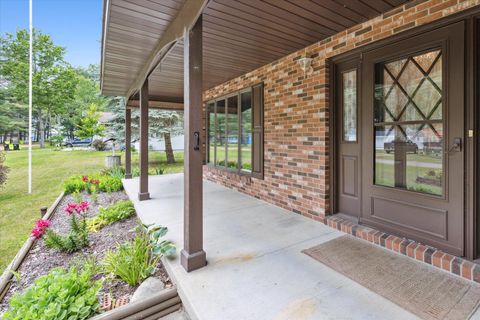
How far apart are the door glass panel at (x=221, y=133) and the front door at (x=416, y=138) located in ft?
11.6

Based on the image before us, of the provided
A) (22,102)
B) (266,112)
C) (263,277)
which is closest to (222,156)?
(266,112)

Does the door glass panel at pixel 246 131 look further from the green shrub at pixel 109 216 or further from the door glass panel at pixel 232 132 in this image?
the green shrub at pixel 109 216

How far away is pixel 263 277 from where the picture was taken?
221cm

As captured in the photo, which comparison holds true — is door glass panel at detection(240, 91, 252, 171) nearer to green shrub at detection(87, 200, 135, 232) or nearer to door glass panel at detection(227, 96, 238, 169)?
door glass panel at detection(227, 96, 238, 169)

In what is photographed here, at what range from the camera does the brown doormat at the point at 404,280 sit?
1820 mm

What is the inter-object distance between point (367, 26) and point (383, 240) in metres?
2.38

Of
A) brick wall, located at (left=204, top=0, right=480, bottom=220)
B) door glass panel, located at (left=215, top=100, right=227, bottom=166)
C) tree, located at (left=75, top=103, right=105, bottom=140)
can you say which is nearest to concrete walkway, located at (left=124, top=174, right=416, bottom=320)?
brick wall, located at (left=204, top=0, right=480, bottom=220)

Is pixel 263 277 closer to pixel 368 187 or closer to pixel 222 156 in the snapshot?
pixel 368 187

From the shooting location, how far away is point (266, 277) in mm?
2209

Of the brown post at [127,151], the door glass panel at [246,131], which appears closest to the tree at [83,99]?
the brown post at [127,151]

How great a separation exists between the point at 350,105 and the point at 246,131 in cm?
239

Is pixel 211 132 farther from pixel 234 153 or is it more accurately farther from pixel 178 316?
pixel 178 316

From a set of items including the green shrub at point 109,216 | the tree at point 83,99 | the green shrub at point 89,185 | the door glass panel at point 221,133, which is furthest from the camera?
the tree at point 83,99

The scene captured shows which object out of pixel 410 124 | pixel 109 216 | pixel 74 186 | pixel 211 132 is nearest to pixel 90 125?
pixel 74 186
